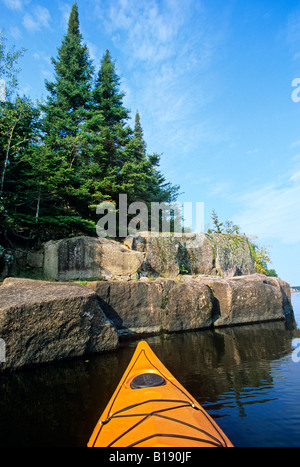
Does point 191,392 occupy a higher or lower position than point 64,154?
lower

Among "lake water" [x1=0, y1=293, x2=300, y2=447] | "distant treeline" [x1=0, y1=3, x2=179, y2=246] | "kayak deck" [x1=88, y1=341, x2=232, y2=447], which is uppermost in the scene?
"distant treeline" [x1=0, y1=3, x2=179, y2=246]

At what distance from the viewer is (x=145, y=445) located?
1.93 m

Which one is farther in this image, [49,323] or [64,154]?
[64,154]

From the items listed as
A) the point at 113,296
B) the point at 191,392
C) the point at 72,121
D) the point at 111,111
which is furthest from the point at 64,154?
the point at 191,392

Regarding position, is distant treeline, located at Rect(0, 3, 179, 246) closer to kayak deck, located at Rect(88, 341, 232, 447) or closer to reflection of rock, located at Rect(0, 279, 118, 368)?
reflection of rock, located at Rect(0, 279, 118, 368)

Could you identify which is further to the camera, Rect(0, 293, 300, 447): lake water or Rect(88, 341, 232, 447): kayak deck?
Rect(0, 293, 300, 447): lake water

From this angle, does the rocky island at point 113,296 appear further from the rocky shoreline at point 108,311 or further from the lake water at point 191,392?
the lake water at point 191,392

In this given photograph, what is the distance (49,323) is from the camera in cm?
621

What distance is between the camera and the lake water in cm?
302

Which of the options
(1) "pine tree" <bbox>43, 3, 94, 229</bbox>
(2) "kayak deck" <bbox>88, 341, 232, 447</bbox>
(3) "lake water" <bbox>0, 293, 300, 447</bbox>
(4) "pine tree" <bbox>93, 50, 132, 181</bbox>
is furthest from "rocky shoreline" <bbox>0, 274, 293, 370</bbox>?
(4) "pine tree" <bbox>93, 50, 132, 181</bbox>

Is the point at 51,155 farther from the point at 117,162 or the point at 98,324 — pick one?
the point at 98,324

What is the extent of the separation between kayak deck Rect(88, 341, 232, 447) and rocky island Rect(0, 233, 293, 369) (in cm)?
371

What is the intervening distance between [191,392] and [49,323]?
4020 millimetres

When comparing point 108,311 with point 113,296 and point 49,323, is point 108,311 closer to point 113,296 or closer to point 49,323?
point 113,296
